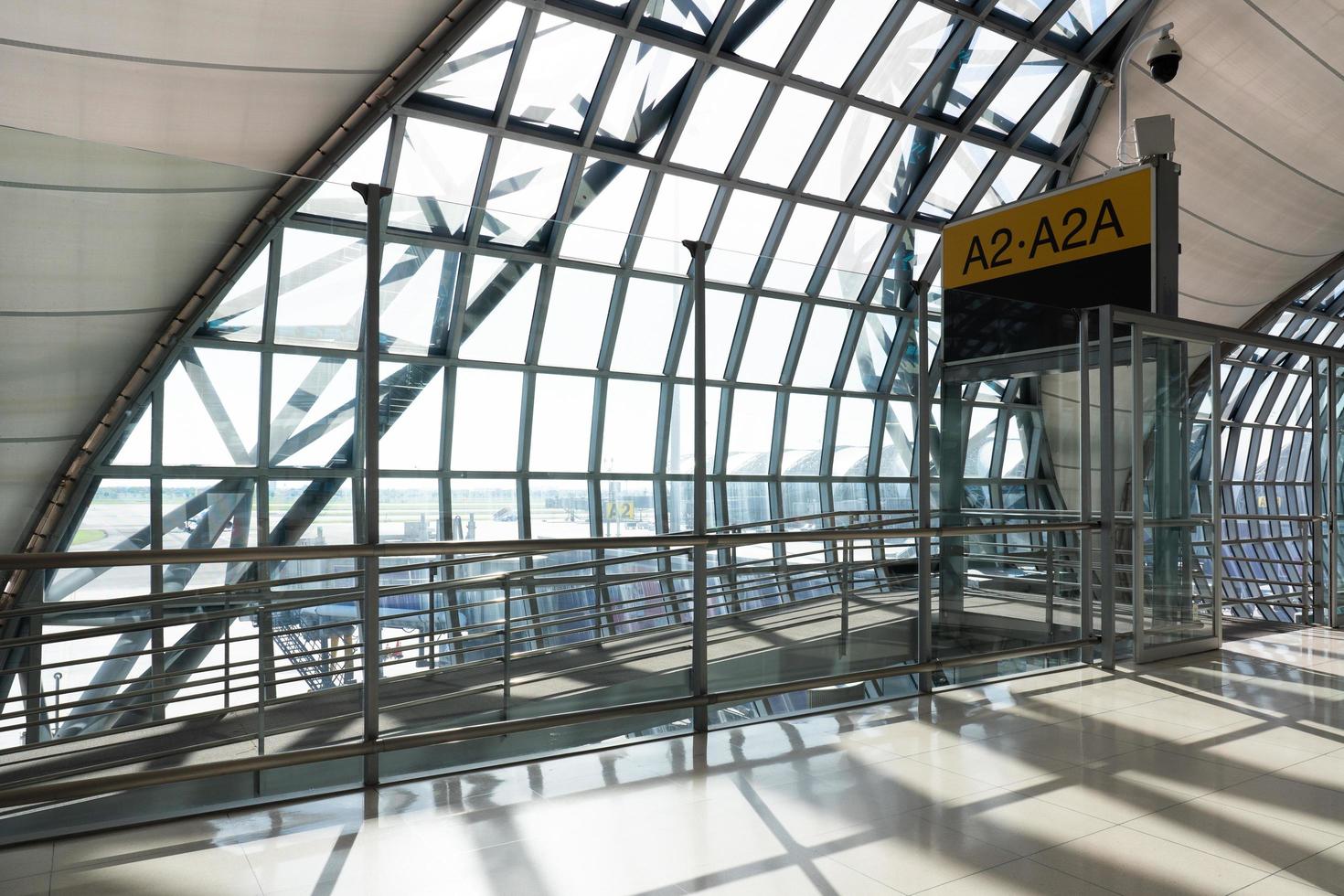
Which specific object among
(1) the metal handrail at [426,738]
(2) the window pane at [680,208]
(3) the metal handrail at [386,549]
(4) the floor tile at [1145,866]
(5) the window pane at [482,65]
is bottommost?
(4) the floor tile at [1145,866]

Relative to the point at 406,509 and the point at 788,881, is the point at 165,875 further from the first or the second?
the point at 788,881

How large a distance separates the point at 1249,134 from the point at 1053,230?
10.8 metres

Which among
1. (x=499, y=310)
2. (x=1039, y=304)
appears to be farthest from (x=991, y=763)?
(x=1039, y=304)

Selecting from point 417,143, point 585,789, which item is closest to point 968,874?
point 585,789

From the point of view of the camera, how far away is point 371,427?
119 inches

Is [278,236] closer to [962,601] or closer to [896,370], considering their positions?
[896,370]

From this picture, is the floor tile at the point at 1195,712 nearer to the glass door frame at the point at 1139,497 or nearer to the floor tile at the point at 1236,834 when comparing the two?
the glass door frame at the point at 1139,497

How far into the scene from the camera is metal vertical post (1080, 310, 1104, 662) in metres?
5.65

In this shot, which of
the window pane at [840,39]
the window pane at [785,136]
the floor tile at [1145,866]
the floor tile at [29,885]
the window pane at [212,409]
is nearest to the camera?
the floor tile at [29,885]

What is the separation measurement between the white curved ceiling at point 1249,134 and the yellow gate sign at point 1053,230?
8.53 metres

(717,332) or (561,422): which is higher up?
(717,332)

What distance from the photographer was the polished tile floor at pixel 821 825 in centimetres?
241

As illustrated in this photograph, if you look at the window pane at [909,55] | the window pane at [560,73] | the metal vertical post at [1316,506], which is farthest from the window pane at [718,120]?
the metal vertical post at [1316,506]

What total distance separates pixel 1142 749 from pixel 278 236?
12.4 ft
